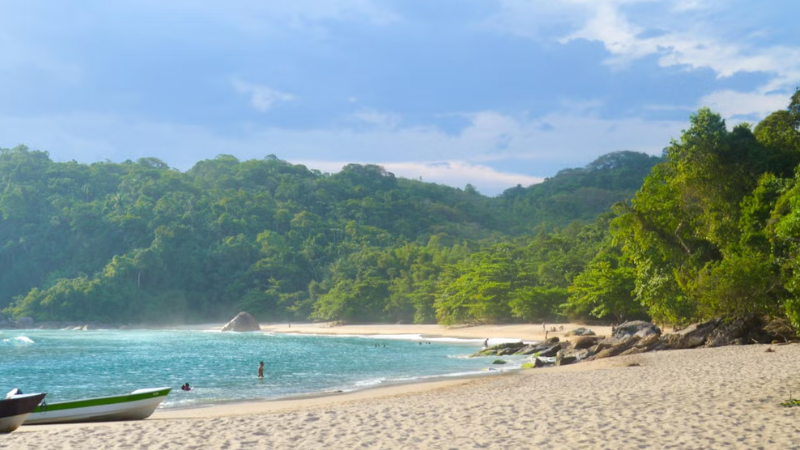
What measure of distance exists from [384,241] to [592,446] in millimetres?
110495

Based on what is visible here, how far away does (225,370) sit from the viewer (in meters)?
31.9

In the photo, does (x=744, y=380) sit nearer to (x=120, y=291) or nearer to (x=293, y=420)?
(x=293, y=420)

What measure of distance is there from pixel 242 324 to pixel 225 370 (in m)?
51.8

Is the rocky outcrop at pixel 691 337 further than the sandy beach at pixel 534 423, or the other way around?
the rocky outcrop at pixel 691 337

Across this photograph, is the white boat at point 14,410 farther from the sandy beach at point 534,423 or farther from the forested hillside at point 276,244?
the forested hillside at point 276,244

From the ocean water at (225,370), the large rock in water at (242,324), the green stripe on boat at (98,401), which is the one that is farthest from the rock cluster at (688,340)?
the large rock in water at (242,324)

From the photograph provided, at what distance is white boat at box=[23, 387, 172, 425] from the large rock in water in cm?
6719

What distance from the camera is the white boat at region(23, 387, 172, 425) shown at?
15039 millimetres

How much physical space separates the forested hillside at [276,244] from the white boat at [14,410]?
47.2 metres

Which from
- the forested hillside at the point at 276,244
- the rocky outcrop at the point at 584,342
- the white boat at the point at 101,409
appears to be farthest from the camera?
the forested hillside at the point at 276,244

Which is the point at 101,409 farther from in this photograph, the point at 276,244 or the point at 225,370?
the point at 276,244

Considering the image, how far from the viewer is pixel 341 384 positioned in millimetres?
24734

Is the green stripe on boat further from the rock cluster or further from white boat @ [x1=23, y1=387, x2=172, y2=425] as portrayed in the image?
the rock cluster

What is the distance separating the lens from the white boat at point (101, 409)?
49.3 ft
